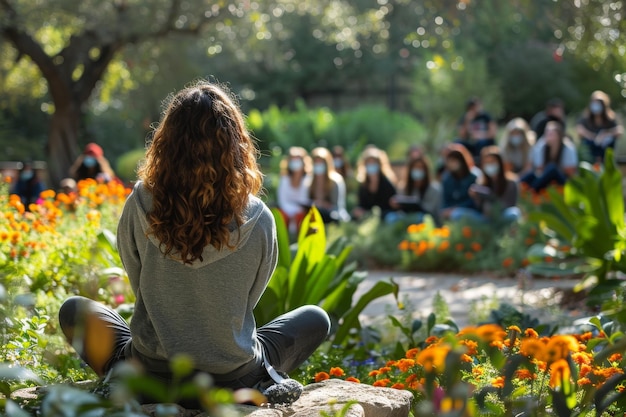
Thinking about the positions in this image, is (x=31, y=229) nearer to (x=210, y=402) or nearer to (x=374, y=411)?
(x=374, y=411)

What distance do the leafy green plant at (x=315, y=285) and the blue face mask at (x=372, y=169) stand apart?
5.96m

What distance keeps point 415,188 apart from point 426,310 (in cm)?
395

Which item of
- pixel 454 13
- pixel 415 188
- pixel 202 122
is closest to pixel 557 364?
pixel 202 122

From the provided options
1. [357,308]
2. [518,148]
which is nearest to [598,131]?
[518,148]

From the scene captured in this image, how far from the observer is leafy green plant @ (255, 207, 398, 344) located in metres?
4.38

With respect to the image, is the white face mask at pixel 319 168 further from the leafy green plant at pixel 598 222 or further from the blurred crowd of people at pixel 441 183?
the leafy green plant at pixel 598 222

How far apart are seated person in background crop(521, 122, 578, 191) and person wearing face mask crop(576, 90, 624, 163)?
3.87ft

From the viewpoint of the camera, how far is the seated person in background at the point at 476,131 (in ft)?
40.6

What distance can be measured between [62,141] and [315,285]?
41.4ft

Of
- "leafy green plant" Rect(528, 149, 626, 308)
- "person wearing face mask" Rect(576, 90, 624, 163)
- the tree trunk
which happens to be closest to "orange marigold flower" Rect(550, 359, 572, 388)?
"leafy green plant" Rect(528, 149, 626, 308)

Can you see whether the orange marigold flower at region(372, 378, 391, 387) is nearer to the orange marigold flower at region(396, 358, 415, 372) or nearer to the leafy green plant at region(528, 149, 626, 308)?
the orange marigold flower at region(396, 358, 415, 372)

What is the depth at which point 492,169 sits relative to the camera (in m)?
9.46

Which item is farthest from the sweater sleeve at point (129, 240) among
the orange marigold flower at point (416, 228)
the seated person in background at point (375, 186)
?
the seated person in background at point (375, 186)

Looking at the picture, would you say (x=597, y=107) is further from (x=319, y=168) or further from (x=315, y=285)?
(x=315, y=285)
